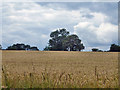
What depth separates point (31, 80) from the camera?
18.5 ft

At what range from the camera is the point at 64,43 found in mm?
34312

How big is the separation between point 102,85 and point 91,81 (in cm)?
33

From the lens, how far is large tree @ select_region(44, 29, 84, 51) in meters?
34.4

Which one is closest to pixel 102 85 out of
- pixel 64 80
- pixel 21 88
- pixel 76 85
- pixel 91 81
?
pixel 91 81

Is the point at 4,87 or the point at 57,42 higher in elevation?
the point at 57,42

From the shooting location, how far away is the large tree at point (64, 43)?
113 feet

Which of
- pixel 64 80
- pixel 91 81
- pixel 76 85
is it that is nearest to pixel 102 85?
pixel 91 81

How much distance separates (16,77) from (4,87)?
654 mm

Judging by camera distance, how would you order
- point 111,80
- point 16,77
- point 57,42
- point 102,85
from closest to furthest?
1. point 102,85
2. point 111,80
3. point 16,77
4. point 57,42

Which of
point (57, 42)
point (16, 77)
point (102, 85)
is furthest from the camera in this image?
point (57, 42)

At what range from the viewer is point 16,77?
592cm

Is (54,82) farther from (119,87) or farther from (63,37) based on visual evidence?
(63,37)

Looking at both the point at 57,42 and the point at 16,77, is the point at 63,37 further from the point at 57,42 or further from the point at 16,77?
the point at 16,77

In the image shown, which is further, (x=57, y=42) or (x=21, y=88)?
(x=57, y=42)
